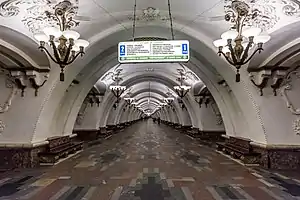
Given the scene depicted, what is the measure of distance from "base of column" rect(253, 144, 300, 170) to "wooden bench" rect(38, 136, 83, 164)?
5.53 m

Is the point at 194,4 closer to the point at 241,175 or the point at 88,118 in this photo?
the point at 241,175

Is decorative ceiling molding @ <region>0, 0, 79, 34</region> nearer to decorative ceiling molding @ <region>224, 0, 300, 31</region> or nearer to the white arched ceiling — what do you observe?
the white arched ceiling

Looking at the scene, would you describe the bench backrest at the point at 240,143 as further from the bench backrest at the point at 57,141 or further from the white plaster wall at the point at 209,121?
the bench backrest at the point at 57,141

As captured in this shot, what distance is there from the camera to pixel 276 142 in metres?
8.06

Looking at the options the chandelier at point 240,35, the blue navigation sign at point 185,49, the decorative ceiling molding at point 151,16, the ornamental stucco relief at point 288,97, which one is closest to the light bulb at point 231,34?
the chandelier at point 240,35

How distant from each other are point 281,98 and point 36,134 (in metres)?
6.27

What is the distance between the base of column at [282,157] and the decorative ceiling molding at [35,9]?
564cm

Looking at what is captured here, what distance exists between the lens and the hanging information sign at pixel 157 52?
5996 millimetres

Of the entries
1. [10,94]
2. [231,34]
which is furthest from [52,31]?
[10,94]

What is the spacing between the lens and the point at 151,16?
23.5 feet

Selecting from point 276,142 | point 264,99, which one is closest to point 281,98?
point 264,99

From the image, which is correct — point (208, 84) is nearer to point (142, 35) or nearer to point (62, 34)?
point (142, 35)

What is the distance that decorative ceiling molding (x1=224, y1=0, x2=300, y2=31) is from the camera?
5297mm

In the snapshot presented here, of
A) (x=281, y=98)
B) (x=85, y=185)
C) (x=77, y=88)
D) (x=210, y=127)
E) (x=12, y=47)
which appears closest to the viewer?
(x=85, y=185)
